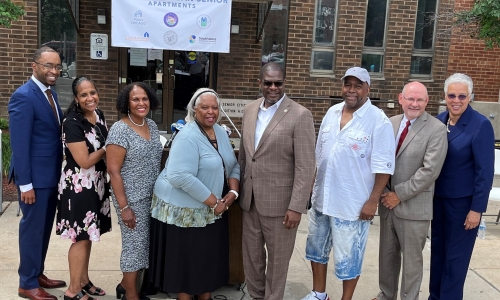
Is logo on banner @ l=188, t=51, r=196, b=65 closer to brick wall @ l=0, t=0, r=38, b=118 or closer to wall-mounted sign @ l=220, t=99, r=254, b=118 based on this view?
brick wall @ l=0, t=0, r=38, b=118

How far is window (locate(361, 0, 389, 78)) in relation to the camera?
9828 millimetres

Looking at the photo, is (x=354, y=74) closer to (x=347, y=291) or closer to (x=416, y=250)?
(x=416, y=250)

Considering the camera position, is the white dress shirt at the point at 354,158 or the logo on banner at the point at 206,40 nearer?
the white dress shirt at the point at 354,158

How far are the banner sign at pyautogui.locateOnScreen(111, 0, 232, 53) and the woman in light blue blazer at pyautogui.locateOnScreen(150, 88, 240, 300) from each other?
4713 mm

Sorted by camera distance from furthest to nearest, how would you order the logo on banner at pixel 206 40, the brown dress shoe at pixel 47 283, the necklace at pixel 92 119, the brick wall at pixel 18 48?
the brick wall at pixel 18 48 → the logo on banner at pixel 206 40 → the brown dress shoe at pixel 47 283 → the necklace at pixel 92 119

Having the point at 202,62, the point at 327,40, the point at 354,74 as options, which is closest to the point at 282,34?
the point at 327,40

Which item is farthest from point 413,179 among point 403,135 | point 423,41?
point 423,41

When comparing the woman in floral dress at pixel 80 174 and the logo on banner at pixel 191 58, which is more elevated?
the logo on banner at pixel 191 58

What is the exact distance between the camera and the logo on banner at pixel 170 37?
Result: 7.98 metres

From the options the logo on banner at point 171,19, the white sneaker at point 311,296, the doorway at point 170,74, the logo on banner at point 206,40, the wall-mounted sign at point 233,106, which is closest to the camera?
the white sneaker at point 311,296

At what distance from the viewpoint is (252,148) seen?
353 cm

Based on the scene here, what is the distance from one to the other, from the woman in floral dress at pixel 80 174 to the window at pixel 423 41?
8.01 m

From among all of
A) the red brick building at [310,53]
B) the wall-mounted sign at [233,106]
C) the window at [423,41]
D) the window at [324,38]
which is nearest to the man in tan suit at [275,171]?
the wall-mounted sign at [233,106]

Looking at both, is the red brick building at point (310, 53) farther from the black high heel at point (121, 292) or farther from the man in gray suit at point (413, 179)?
the black high heel at point (121, 292)
